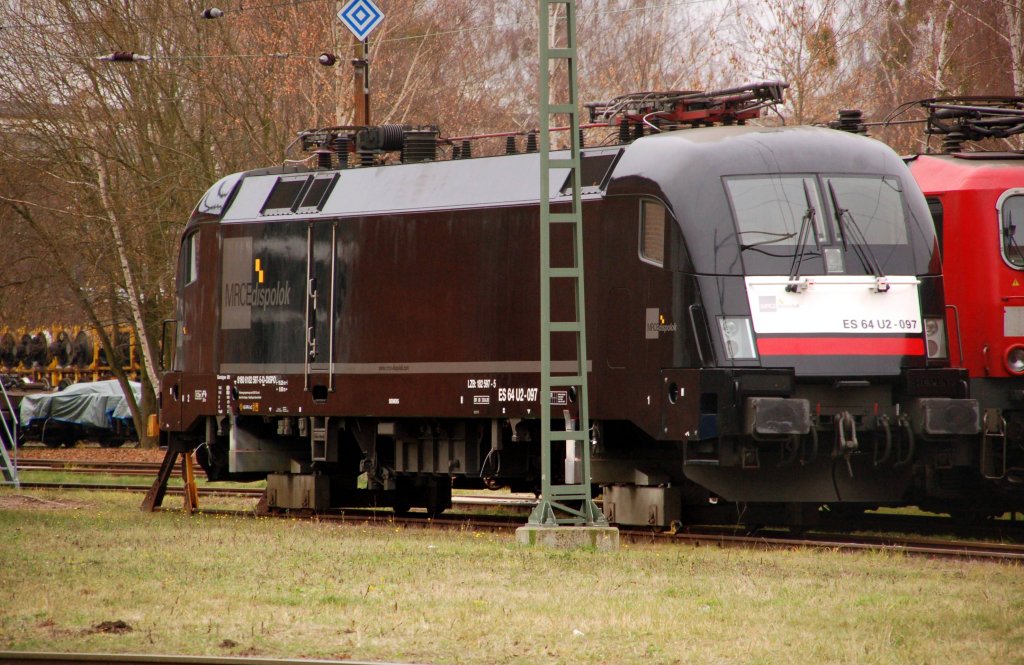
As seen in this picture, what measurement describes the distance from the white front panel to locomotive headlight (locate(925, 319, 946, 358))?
17cm

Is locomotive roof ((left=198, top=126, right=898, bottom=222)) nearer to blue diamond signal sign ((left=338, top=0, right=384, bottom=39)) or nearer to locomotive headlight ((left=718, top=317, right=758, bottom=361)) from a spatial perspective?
locomotive headlight ((left=718, top=317, right=758, bottom=361))

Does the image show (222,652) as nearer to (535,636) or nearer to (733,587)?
(535,636)

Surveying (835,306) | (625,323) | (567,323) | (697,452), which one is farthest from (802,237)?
(567,323)

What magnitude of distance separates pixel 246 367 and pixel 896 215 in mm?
7921

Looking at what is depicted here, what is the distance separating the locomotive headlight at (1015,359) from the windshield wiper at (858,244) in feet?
5.89

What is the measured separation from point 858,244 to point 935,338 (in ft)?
3.81

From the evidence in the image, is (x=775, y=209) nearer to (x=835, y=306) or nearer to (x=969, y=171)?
(x=835, y=306)

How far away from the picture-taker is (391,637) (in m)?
8.58

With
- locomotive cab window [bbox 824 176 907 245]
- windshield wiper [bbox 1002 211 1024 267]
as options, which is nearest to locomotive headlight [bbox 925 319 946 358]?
locomotive cab window [bbox 824 176 907 245]

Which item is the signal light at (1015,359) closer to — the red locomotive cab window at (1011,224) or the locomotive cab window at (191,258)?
the red locomotive cab window at (1011,224)

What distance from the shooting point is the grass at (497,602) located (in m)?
8.27

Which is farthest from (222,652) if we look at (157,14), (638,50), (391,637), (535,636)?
(638,50)

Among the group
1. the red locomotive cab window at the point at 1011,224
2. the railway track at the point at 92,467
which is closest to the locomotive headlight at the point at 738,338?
the red locomotive cab window at the point at 1011,224

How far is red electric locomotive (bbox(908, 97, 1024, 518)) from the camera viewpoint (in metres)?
14.4
